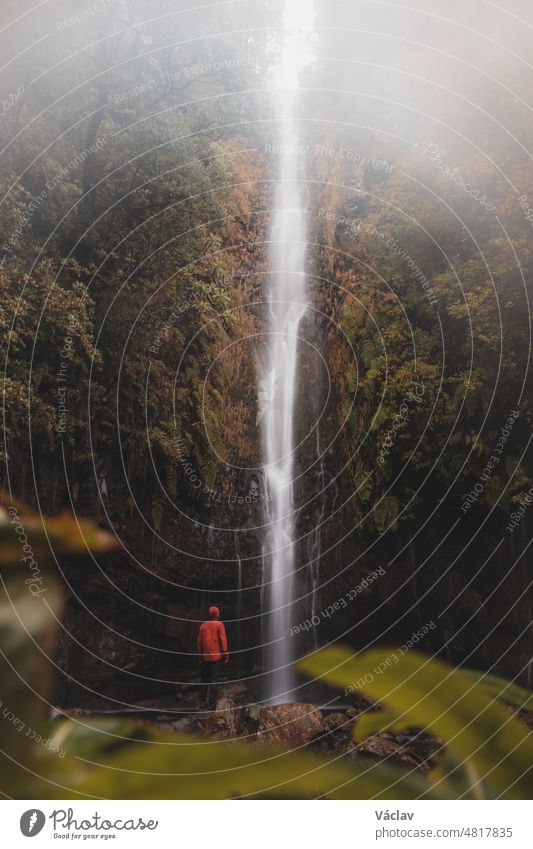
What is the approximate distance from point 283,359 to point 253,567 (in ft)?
10.5

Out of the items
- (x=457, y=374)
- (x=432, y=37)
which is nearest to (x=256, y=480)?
(x=457, y=374)

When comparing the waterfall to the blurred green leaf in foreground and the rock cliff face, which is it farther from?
the blurred green leaf in foreground

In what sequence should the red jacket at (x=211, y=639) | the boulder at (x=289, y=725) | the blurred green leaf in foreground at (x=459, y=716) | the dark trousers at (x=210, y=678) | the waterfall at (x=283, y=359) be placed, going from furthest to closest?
the waterfall at (x=283, y=359), the dark trousers at (x=210, y=678), the red jacket at (x=211, y=639), the boulder at (x=289, y=725), the blurred green leaf in foreground at (x=459, y=716)

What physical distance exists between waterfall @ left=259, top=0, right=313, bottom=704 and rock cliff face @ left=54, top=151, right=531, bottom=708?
171 millimetres

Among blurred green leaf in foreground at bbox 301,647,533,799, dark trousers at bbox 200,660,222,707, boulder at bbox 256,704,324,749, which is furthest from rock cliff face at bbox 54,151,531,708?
blurred green leaf in foreground at bbox 301,647,533,799

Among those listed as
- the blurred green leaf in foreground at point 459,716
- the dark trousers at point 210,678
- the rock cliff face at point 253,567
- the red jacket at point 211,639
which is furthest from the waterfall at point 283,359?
the blurred green leaf in foreground at point 459,716

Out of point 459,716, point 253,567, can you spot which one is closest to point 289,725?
point 253,567

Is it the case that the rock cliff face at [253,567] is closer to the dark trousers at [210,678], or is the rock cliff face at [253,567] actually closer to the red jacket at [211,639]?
the dark trousers at [210,678]

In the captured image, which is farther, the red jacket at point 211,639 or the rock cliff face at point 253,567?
the rock cliff face at point 253,567

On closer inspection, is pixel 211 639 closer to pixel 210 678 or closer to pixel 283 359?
pixel 210 678

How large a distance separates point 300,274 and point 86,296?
3.83 m

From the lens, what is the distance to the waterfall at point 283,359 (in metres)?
7.54

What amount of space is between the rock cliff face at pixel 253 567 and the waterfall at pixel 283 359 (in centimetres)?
17

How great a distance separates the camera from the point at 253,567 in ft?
26.5
